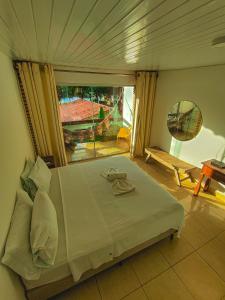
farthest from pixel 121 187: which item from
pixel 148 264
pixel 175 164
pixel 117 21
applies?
pixel 117 21

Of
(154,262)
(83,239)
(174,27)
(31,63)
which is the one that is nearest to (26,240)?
(83,239)

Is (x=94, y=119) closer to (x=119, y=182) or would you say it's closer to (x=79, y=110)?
(x=79, y=110)

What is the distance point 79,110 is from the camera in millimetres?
4188

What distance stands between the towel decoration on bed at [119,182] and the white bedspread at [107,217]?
0.07 metres

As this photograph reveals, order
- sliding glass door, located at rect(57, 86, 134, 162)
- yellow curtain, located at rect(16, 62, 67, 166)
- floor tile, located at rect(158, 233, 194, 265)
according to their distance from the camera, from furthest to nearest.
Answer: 1. sliding glass door, located at rect(57, 86, 134, 162)
2. yellow curtain, located at rect(16, 62, 67, 166)
3. floor tile, located at rect(158, 233, 194, 265)

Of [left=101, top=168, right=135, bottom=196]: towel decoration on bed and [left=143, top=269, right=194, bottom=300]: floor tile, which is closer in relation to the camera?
[left=143, top=269, right=194, bottom=300]: floor tile

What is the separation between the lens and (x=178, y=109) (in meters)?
Answer: 3.42

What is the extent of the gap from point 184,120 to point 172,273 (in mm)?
2735

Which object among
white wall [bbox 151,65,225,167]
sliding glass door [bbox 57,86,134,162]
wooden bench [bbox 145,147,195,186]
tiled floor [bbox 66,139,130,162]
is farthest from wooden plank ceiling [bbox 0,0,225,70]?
tiled floor [bbox 66,139,130,162]

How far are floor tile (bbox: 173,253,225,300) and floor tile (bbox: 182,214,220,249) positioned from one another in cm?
20

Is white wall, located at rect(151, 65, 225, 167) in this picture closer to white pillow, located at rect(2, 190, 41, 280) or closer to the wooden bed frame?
the wooden bed frame

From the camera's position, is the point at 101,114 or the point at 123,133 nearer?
the point at 101,114

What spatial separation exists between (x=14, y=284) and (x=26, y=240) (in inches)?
12.1

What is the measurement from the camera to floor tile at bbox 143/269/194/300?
1531 mm
